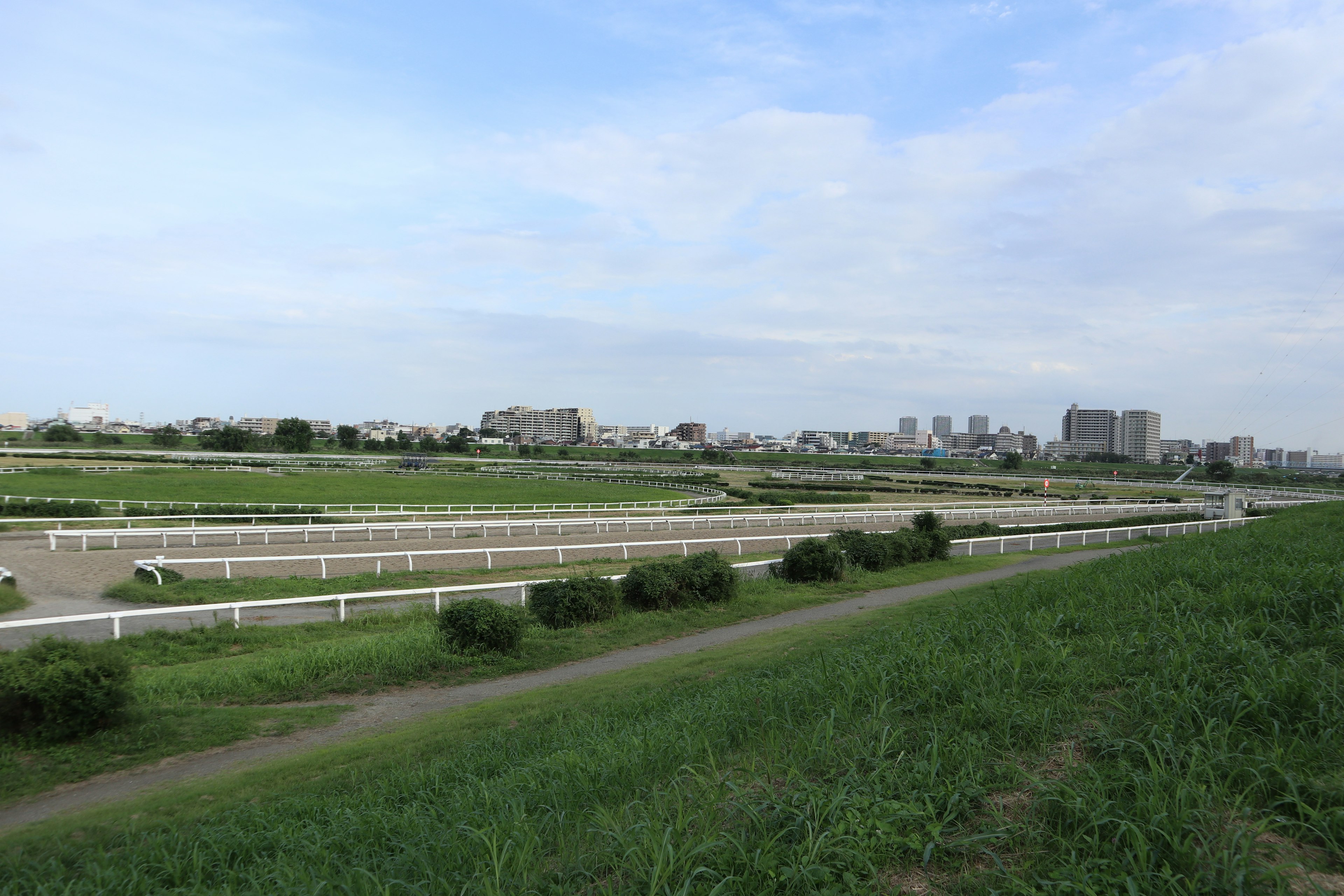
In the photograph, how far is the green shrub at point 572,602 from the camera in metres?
14.4

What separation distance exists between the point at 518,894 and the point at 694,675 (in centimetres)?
647

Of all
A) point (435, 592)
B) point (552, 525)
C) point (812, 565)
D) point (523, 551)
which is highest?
point (435, 592)

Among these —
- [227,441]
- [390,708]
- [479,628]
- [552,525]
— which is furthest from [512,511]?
[227,441]

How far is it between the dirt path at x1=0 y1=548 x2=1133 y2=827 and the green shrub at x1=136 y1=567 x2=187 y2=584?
11.0 meters

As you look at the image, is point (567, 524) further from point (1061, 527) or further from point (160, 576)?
point (1061, 527)

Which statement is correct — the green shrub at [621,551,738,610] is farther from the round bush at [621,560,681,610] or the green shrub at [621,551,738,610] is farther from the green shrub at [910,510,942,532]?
the green shrub at [910,510,942,532]

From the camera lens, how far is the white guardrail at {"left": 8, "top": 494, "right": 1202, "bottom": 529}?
29188mm

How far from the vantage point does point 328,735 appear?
8.32 metres

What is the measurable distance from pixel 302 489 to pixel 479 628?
46.1 m

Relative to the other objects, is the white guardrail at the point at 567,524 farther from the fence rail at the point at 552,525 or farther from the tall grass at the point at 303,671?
the tall grass at the point at 303,671

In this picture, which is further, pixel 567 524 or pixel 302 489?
pixel 302 489

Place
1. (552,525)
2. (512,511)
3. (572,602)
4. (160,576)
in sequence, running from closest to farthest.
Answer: (572,602) → (160,576) → (552,525) → (512,511)

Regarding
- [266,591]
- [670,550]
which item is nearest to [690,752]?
[266,591]

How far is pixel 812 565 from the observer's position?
20.0 m
